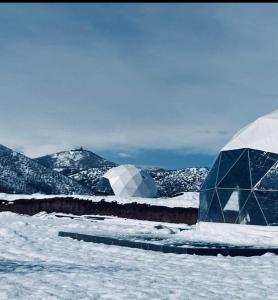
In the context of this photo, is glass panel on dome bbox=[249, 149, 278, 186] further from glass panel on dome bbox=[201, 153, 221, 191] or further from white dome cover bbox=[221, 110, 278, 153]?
glass panel on dome bbox=[201, 153, 221, 191]

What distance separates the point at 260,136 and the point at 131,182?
25.1 m

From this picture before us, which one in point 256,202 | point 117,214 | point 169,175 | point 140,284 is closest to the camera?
point 140,284

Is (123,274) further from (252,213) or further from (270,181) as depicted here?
(270,181)

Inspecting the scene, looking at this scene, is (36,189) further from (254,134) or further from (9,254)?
(9,254)

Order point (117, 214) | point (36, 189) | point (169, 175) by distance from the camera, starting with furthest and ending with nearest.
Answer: point (169, 175) < point (36, 189) < point (117, 214)

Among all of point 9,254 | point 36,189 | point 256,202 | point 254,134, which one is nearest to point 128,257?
point 9,254

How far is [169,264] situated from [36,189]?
72.9 meters

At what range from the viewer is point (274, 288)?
8211mm

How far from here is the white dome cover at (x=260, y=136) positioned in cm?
1820

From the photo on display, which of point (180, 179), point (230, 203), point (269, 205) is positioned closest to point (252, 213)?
point (269, 205)

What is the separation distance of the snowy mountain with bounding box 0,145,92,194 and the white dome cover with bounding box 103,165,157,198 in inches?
1248

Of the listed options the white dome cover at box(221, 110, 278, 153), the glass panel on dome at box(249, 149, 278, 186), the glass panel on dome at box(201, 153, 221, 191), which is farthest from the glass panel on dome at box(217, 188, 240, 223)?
the white dome cover at box(221, 110, 278, 153)

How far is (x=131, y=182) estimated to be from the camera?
4312cm

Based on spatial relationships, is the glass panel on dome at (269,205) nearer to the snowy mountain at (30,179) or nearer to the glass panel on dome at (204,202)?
the glass panel on dome at (204,202)
